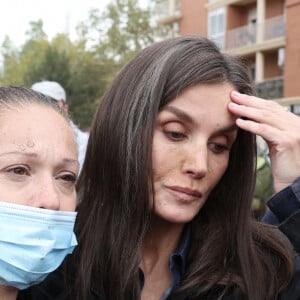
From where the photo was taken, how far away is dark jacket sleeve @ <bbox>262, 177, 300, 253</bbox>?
1.81 meters

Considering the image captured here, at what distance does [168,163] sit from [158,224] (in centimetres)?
30

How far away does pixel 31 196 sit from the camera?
62.9 inches

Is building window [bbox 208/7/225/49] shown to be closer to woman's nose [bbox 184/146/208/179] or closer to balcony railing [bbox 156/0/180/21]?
balcony railing [bbox 156/0/180/21]

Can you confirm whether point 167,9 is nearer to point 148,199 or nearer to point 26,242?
point 148,199

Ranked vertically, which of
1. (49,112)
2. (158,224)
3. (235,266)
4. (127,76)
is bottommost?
(235,266)

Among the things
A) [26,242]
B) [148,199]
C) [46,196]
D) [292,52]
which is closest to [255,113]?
[148,199]

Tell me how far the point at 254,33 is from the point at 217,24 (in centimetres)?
240

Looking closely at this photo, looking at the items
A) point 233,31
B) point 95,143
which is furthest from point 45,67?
point 95,143

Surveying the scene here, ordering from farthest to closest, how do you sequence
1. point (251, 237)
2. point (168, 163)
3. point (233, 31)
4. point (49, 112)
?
1. point (233, 31)
2. point (251, 237)
3. point (168, 163)
4. point (49, 112)

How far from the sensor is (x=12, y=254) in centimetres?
157

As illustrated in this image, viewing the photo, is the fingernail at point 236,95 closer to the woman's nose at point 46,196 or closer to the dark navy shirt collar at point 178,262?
the dark navy shirt collar at point 178,262

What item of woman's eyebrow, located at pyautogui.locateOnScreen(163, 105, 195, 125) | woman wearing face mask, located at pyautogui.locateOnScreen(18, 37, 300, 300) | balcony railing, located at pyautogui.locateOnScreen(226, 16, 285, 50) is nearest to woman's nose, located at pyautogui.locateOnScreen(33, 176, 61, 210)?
woman wearing face mask, located at pyautogui.locateOnScreen(18, 37, 300, 300)

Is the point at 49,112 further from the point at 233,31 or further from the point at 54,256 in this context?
the point at 233,31

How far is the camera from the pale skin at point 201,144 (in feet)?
6.13
